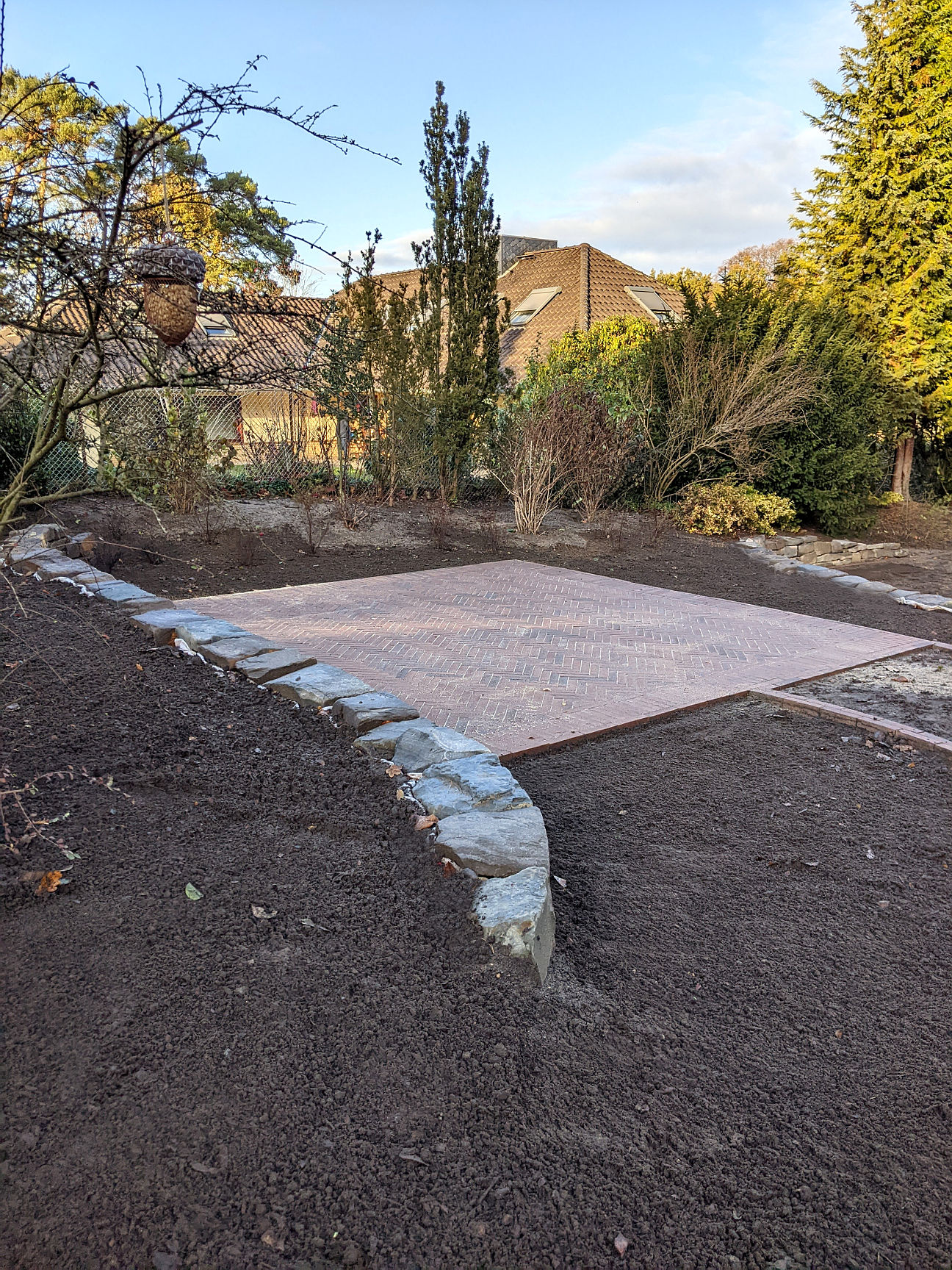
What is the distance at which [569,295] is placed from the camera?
81.4 feet

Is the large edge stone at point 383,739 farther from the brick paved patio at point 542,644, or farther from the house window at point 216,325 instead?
the house window at point 216,325

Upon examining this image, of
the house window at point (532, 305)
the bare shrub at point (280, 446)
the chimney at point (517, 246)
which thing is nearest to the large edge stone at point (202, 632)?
the bare shrub at point (280, 446)

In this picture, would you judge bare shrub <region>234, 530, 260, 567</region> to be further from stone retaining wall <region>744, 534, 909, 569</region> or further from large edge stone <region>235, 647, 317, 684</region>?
stone retaining wall <region>744, 534, 909, 569</region>

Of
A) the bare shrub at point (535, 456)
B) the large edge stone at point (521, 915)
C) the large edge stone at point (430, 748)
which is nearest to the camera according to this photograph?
the large edge stone at point (521, 915)

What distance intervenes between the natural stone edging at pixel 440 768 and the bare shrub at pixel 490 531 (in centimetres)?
534

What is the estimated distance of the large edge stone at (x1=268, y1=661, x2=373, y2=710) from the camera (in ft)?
14.9

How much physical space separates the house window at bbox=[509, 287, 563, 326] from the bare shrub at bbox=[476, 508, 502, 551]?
15.1m

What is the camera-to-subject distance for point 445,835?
123 inches

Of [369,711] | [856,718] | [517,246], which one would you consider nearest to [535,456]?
[856,718]

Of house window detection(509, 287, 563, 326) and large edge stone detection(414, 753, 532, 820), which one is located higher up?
house window detection(509, 287, 563, 326)

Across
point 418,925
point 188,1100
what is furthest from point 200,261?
point 188,1100

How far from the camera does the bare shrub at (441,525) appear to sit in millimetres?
10812

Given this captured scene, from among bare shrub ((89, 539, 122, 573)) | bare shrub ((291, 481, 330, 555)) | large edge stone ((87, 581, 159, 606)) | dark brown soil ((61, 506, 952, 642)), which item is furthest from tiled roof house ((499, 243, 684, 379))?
large edge stone ((87, 581, 159, 606))

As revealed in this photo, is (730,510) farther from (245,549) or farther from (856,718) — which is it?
(856,718)
